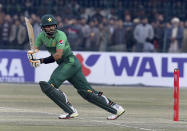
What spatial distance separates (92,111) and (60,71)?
2295mm

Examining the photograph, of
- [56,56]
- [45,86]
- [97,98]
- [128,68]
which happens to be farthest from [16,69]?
[45,86]

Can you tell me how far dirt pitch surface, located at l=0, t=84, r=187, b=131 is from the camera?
10.4 metres

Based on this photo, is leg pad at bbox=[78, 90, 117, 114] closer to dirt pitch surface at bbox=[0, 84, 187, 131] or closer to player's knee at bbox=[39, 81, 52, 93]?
dirt pitch surface at bbox=[0, 84, 187, 131]

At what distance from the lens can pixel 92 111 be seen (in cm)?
1334

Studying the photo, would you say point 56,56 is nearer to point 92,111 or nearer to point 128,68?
point 92,111

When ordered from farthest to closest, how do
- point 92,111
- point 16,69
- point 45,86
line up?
point 16,69 → point 92,111 → point 45,86

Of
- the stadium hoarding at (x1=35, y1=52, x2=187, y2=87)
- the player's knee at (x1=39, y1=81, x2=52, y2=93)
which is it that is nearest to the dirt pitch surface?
the player's knee at (x1=39, y1=81, x2=52, y2=93)

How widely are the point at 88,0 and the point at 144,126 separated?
45.9 ft

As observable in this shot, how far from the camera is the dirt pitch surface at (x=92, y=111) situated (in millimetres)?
10383

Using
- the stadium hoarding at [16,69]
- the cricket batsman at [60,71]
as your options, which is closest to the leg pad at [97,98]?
the cricket batsman at [60,71]

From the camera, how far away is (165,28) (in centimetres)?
2259

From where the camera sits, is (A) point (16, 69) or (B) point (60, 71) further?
(A) point (16, 69)

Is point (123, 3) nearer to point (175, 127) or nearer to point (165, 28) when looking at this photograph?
point (165, 28)

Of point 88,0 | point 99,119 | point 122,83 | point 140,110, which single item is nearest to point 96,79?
point 122,83
